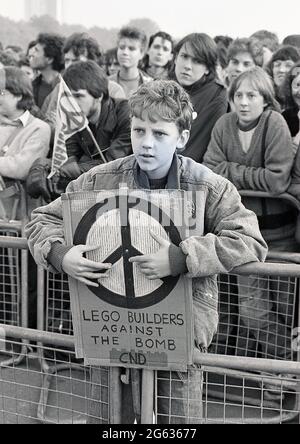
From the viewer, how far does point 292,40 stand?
634 centimetres

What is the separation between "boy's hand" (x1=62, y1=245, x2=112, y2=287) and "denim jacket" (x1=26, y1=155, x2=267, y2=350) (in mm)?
152

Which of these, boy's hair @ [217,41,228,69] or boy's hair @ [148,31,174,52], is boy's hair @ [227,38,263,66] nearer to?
boy's hair @ [217,41,228,69]

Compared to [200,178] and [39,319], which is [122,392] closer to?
[200,178]

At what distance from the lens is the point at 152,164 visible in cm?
278

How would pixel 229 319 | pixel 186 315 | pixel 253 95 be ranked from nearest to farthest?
1. pixel 186 315
2. pixel 229 319
3. pixel 253 95

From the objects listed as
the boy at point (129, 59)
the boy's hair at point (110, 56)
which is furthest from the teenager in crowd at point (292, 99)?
the boy's hair at point (110, 56)

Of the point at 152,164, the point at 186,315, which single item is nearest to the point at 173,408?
the point at 186,315

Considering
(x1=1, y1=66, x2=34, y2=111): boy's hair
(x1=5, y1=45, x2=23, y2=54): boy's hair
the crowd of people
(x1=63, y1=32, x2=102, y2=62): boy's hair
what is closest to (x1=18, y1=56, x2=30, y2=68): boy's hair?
(x1=5, y1=45, x2=23, y2=54): boy's hair

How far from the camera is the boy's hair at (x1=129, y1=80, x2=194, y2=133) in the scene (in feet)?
9.04

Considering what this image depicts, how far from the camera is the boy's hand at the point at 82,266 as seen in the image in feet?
8.48

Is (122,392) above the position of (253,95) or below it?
below

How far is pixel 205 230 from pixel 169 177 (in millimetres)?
243

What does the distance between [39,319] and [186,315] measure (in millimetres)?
2172

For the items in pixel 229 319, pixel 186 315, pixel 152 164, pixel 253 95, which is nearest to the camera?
pixel 186 315
